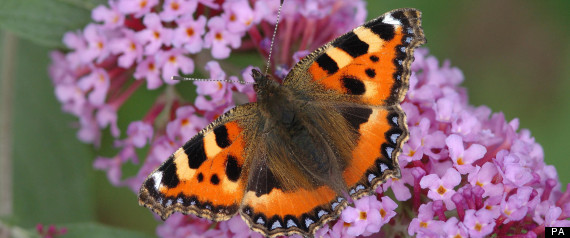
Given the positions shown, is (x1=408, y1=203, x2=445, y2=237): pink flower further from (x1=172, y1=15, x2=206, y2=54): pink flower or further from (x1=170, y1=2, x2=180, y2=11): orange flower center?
(x1=170, y1=2, x2=180, y2=11): orange flower center

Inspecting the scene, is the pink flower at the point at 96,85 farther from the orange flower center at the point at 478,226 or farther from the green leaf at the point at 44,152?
the orange flower center at the point at 478,226

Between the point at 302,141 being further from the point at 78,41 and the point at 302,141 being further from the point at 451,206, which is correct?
the point at 78,41

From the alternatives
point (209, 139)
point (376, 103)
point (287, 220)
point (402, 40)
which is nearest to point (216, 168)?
point (209, 139)

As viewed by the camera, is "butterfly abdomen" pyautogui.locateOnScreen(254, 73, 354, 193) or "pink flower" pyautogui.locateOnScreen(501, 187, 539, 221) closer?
"pink flower" pyautogui.locateOnScreen(501, 187, 539, 221)

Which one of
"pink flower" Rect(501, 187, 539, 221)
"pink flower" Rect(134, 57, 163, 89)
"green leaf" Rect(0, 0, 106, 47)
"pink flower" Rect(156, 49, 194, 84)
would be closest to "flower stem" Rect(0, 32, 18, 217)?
"green leaf" Rect(0, 0, 106, 47)

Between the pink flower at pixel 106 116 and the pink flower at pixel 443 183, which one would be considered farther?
the pink flower at pixel 106 116

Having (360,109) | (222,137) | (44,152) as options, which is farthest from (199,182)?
(44,152)

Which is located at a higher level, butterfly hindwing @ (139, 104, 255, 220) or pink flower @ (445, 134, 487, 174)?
pink flower @ (445, 134, 487, 174)

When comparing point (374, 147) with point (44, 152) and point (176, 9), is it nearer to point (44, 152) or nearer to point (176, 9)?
point (176, 9)

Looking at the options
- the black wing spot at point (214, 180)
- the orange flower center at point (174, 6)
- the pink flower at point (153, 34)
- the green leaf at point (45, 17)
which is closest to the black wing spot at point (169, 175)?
the black wing spot at point (214, 180)
